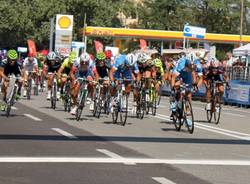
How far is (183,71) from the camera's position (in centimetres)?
1591

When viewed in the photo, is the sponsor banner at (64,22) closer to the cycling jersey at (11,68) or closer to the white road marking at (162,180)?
the cycling jersey at (11,68)

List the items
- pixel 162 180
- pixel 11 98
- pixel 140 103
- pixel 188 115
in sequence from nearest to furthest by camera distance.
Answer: pixel 162 180 < pixel 188 115 < pixel 11 98 < pixel 140 103

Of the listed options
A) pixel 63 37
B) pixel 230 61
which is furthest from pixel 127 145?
pixel 63 37

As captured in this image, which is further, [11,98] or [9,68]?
[9,68]

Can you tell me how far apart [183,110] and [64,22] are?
2939cm

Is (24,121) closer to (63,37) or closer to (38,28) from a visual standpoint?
(63,37)

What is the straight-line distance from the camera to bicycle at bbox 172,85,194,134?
15305 mm

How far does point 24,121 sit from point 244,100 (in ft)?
54.1

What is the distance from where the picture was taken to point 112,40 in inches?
3253

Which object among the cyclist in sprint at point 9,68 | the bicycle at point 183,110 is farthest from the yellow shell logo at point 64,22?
the bicycle at point 183,110

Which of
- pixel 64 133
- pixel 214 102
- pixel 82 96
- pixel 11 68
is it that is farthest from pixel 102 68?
pixel 64 133

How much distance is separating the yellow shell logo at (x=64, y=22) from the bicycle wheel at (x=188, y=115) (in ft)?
95.8

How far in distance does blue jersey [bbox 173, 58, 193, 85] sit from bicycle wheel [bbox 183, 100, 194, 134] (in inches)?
26.8

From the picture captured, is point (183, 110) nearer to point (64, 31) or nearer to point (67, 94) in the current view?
point (67, 94)
